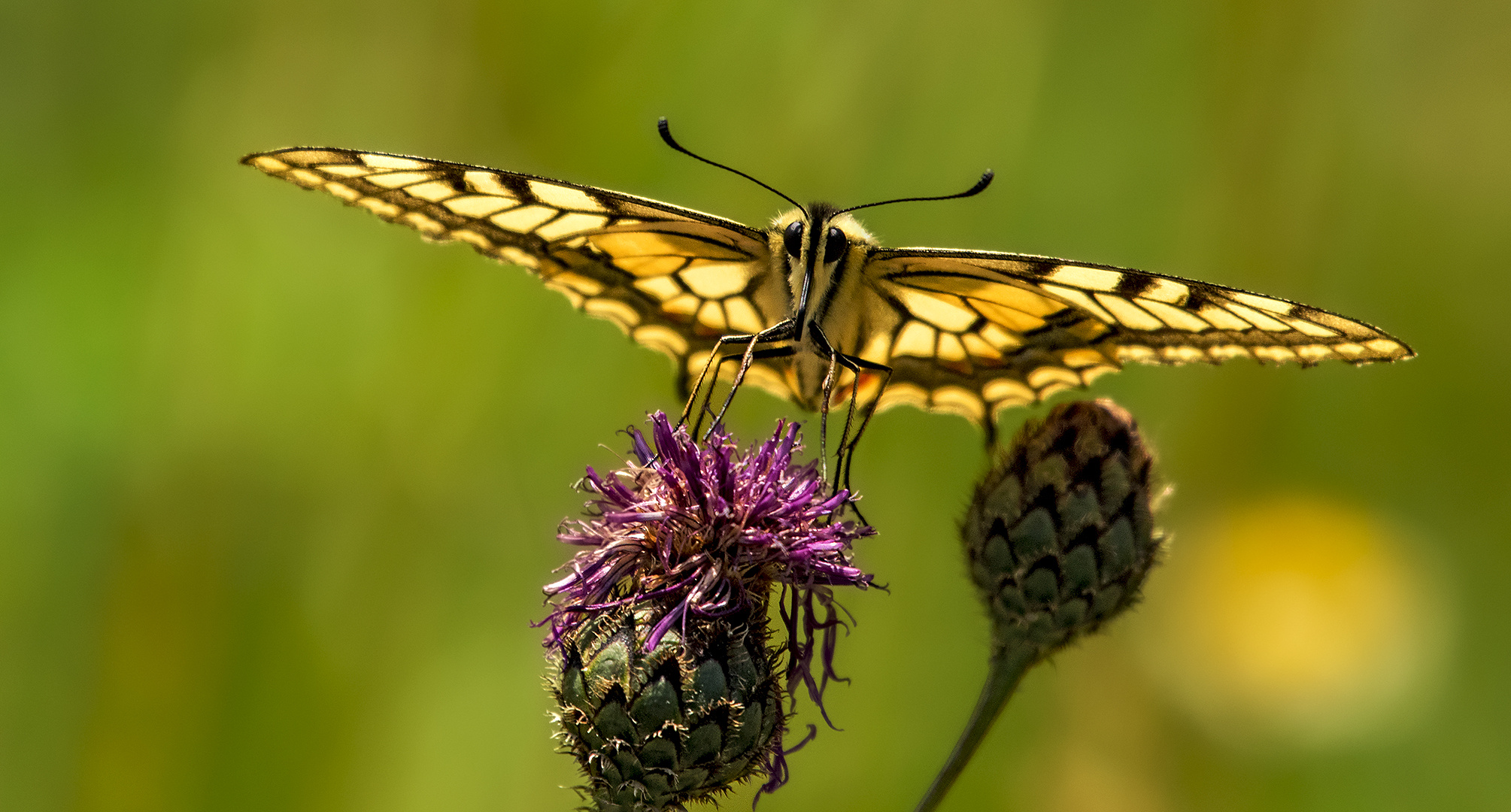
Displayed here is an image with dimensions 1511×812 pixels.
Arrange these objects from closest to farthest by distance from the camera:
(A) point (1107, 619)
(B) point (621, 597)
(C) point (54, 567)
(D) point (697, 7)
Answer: (B) point (621, 597) < (A) point (1107, 619) < (C) point (54, 567) < (D) point (697, 7)

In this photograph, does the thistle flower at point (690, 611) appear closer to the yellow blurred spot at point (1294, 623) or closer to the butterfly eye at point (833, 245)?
the butterfly eye at point (833, 245)

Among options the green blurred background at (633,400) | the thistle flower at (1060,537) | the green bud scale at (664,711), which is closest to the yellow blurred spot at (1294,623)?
the green blurred background at (633,400)

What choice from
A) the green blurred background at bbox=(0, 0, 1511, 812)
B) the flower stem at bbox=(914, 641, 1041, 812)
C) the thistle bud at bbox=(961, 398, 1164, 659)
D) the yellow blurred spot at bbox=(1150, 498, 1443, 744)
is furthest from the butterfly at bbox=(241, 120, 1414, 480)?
the yellow blurred spot at bbox=(1150, 498, 1443, 744)

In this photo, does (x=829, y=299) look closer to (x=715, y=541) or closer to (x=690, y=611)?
(x=715, y=541)

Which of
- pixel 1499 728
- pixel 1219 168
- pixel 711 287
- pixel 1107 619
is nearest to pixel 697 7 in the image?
pixel 711 287

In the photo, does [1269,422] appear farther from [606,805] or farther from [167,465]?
[167,465]

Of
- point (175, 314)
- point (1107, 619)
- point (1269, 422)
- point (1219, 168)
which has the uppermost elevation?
point (1219, 168)

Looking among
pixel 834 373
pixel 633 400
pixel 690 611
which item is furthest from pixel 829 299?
pixel 633 400
